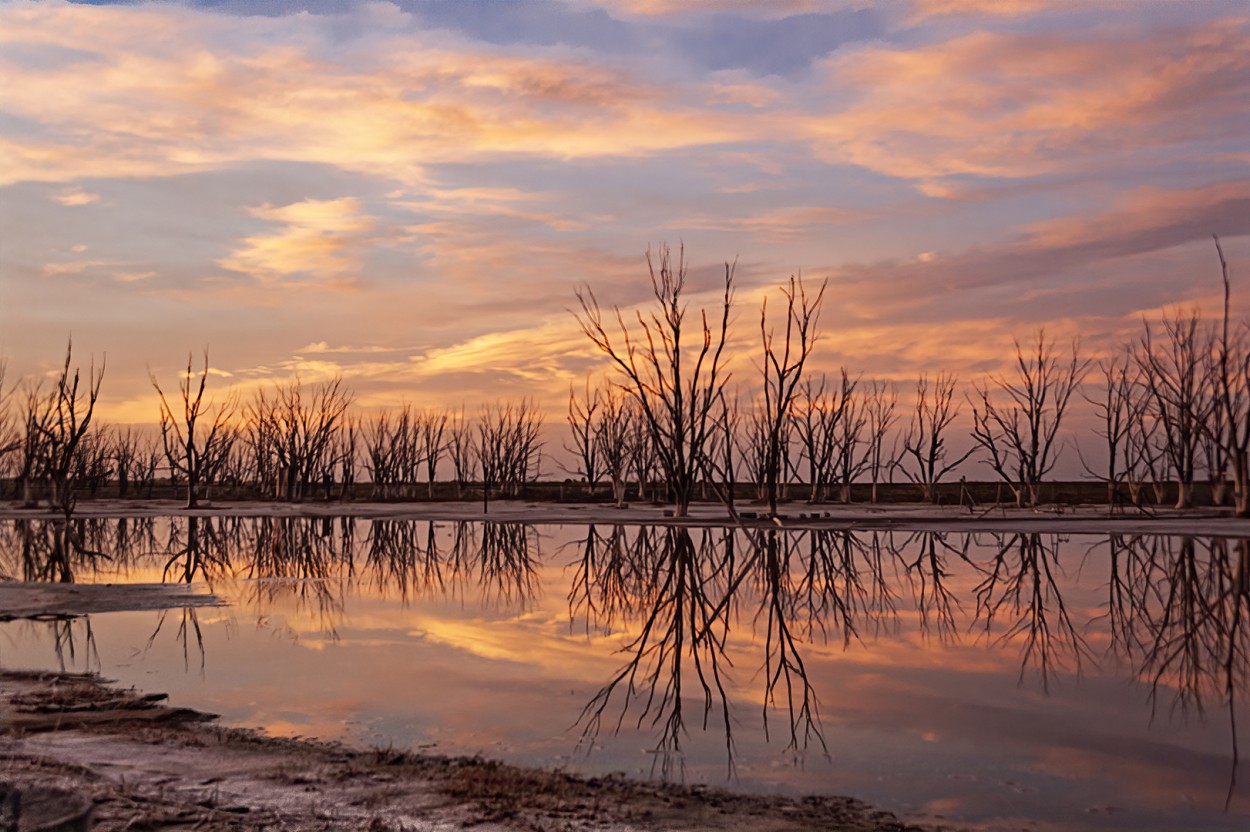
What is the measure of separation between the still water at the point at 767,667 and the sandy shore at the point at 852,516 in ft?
17.4

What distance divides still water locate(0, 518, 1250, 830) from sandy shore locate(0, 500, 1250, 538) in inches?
209

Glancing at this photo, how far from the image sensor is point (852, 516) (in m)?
25.2

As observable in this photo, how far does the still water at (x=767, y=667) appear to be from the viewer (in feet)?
15.3

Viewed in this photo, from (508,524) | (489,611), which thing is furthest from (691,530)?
(489,611)

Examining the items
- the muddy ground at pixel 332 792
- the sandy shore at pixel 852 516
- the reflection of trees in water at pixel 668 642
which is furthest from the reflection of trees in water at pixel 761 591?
the muddy ground at pixel 332 792

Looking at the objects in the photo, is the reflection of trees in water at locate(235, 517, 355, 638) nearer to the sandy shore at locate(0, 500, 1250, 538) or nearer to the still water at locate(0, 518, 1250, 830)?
the still water at locate(0, 518, 1250, 830)

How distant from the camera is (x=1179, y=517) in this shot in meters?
22.7

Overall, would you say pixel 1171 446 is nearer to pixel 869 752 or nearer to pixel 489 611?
pixel 489 611

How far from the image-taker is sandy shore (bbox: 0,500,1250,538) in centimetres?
1995

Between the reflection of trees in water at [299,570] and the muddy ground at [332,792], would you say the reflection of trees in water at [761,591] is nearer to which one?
the reflection of trees in water at [299,570]

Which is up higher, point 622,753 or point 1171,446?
point 1171,446

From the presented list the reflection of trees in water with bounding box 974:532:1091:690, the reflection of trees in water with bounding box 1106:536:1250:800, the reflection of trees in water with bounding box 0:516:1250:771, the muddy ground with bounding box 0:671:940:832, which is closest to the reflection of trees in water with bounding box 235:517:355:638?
the reflection of trees in water with bounding box 0:516:1250:771

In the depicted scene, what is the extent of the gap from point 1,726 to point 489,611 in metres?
5.14

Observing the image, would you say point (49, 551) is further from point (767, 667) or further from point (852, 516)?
point (852, 516)
